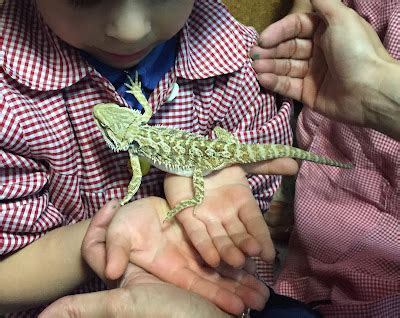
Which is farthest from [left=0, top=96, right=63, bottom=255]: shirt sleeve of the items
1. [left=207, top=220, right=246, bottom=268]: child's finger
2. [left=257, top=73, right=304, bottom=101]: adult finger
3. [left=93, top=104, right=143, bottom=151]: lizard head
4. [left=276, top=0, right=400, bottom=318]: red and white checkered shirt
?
[left=276, top=0, right=400, bottom=318]: red and white checkered shirt

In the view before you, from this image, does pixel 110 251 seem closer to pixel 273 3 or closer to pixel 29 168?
pixel 29 168

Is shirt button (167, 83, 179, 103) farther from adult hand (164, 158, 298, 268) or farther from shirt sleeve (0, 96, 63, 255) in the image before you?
shirt sleeve (0, 96, 63, 255)

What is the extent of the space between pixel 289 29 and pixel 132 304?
31.2 inches

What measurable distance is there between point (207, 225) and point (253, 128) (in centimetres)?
34

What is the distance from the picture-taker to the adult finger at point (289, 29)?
1.25 meters

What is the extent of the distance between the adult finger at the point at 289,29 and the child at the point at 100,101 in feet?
Answer: 0.13

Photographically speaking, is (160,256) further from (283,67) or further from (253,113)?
(283,67)

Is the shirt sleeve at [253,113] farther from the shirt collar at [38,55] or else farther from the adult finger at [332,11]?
the adult finger at [332,11]

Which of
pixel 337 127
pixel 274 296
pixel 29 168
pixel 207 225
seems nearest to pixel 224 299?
pixel 207 225

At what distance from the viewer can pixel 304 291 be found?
141cm

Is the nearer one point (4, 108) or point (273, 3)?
point (4, 108)

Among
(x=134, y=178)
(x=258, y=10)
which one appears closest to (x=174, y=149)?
(x=134, y=178)

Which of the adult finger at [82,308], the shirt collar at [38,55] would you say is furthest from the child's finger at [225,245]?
the shirt collar at [38,55]

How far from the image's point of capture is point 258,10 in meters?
1.63
